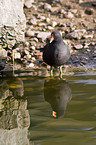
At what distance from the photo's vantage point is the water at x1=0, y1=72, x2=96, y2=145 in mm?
2572

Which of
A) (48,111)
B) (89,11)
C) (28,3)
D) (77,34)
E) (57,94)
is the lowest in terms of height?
(77,34)

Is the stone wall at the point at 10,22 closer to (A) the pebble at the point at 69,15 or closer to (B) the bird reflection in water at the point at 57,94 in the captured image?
(B) the bird reflection in water at the point at 57,94

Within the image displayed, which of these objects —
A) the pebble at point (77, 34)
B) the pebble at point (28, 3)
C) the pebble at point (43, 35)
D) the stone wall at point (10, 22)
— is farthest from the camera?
the pebble at point (28, 3)

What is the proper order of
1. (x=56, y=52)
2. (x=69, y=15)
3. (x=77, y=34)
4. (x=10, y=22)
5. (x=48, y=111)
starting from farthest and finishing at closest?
(x=69, y=15) < (x=77, y=34) < (x=10, y=22) < (x=56, y=52) < (x=48, y=111)

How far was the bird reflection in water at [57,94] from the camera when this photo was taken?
11.3 ft

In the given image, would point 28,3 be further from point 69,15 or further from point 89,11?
point 89,11

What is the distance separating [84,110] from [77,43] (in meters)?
5.17

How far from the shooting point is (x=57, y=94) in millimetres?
4254

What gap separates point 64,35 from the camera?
8.53 m

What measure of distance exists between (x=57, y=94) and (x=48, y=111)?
90 cm

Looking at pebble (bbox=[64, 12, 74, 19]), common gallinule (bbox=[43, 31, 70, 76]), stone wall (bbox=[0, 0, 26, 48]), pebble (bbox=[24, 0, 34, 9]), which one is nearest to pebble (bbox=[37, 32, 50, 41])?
stone wall (bbox=[0, 0, 26, 48])

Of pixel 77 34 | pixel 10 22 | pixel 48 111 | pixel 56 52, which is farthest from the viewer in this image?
pixel 77 34

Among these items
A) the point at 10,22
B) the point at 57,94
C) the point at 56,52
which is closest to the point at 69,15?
the point at 10,22

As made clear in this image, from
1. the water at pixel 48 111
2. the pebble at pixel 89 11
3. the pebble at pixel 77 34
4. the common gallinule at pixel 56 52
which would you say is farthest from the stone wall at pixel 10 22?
the pebble at pixel 89 11
